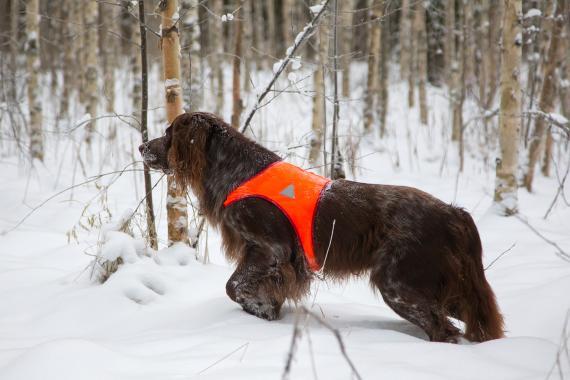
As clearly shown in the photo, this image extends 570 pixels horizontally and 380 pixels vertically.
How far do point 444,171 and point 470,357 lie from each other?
8430 millimetres

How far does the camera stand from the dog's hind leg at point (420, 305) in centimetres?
296

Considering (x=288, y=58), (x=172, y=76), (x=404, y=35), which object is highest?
→ (x=404, y=35)

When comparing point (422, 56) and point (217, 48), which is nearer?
point (422, 56)

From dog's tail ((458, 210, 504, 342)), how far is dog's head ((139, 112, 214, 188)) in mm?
1751

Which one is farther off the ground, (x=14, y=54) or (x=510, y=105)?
(x=14, y=54)

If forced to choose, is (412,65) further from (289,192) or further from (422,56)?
(289,192)

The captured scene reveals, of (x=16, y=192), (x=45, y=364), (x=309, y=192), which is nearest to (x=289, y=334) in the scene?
(x=309, y=192)

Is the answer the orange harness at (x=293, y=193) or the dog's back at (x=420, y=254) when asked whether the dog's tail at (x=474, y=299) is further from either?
the orange harness at (x=293, y=193)

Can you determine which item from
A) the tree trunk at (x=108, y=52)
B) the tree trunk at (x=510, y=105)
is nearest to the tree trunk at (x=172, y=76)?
the tree trunk at (x=510, y=105)

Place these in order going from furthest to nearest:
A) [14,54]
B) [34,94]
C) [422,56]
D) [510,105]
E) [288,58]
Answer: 1. [422,56]
2. [14,54]
3. [34,94]
4. [510,105]
5. [288,58]

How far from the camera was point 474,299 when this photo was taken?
302 centimetres

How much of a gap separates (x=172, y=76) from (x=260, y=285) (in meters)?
1.92

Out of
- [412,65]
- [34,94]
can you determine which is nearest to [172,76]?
[34,94]

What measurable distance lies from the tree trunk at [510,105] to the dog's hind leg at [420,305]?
3.24 metres
